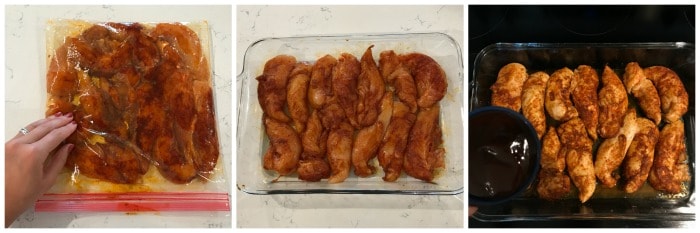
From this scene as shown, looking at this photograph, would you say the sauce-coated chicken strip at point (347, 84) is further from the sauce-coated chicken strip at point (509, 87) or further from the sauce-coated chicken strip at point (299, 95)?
the sauce-coated chicken strip at point (509, 87)

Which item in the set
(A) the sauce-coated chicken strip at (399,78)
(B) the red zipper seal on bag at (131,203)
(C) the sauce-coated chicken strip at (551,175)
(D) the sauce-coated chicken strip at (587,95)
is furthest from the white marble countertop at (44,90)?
(D) the sauce-coated chicken strip at (587,95)

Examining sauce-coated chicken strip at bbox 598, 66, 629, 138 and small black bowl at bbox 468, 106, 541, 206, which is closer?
small black bowl at bbox 468, 106, 541, 206

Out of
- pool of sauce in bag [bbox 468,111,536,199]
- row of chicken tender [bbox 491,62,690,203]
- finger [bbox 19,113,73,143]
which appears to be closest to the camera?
pool of sauce in bag [bbox 468,111,536,199]

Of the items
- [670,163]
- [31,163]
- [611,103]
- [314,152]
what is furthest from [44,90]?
[670,163]

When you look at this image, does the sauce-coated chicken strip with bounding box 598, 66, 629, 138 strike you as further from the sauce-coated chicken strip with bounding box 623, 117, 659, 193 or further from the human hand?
the human hand

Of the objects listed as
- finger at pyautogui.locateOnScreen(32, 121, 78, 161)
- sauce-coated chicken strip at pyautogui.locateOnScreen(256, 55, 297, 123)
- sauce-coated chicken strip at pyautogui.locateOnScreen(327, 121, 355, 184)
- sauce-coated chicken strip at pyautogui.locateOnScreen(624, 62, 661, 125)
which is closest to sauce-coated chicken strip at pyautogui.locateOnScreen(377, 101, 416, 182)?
sauce-coated chicken strip at pyautogui.locateOnScreen(327, 121, 355, 184)

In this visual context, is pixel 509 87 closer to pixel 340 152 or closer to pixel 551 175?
pixel 551 175
